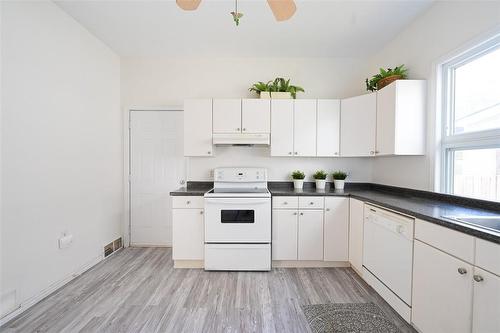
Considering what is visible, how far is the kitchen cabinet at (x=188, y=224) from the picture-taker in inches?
97.1

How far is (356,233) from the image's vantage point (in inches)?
91.3

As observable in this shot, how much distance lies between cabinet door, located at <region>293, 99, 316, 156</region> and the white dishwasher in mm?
1000

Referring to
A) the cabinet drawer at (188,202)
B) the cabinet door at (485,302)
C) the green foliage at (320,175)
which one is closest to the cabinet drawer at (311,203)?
the green foliage at (320,175)

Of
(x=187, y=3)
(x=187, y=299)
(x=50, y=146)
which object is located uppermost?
(x=187, y=3)

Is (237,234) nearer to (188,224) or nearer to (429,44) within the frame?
(188,224)

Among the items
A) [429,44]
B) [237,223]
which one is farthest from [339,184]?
[429,44]

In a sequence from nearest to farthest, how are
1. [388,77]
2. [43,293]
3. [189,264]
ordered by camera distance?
[43,293]
[388,77]
[189,264]

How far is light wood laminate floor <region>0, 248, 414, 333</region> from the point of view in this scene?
5.33ft

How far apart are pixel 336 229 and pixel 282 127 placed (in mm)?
1397

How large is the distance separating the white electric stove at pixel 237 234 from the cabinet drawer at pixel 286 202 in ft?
0.38

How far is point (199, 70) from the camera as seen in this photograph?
3.01 metres

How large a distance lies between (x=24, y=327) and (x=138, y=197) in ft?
5.50

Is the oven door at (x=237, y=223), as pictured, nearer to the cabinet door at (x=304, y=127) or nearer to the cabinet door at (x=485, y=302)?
the cabinet door at (x=304, y=127)

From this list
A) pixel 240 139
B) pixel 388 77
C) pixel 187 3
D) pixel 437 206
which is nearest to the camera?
pixel 187 3
